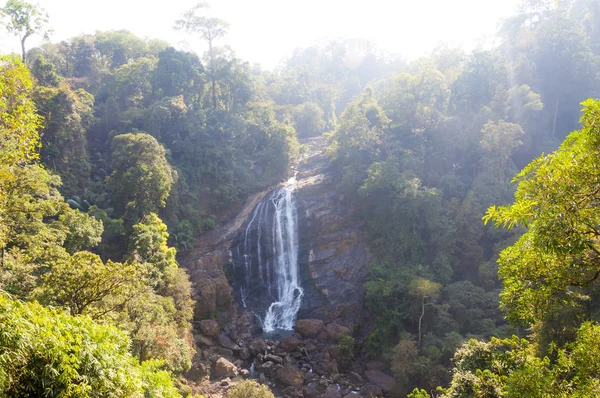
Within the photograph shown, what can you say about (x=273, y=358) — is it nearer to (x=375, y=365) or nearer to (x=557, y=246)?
(x=375, y=365)

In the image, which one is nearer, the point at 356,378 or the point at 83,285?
the point at 83,285

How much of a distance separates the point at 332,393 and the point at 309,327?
4846 mm

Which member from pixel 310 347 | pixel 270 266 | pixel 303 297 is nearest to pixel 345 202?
pixel 270 266

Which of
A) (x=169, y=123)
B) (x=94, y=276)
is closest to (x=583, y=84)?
(x=169, y=123)

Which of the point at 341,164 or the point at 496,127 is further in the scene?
the point at 341,164

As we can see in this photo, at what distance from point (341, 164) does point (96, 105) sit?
77.0ft

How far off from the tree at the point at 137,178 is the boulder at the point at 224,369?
9.72 m

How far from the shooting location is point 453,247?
82.3ft

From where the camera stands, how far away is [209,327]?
804 inches

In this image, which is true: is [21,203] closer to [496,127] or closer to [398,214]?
[398,214]

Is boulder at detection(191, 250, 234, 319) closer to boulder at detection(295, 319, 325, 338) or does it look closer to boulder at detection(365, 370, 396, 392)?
boulder at detection(295, 319, 325, 338)

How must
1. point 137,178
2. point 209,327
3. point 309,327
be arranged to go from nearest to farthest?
point 209,327
point 137,178
point 309,327

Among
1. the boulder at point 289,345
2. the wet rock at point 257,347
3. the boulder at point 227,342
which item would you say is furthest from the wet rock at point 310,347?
the boulder at point 227,342

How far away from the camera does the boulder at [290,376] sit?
18055 mm
